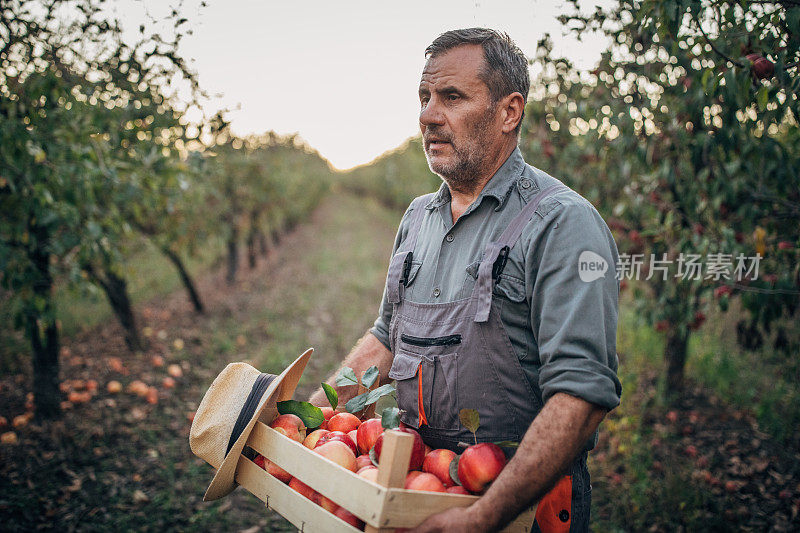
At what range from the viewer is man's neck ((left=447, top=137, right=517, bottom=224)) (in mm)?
1867

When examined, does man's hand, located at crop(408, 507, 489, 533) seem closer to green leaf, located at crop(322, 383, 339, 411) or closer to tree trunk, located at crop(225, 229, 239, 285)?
green leaf, located at crop(322, 383, 339, 411)

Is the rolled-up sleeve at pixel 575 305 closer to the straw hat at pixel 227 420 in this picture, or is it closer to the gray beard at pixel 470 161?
the gray beard at pixel 470 161

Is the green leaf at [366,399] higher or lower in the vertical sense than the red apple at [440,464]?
higher

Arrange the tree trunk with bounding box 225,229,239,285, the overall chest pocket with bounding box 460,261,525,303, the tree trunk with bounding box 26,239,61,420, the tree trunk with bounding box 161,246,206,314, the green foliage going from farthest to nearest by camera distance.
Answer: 1. the green foliage
2. the tree trunk with bounding box 225,229,239,285
3. the tree trunk with bounding box 161,246,206,314
4. the tree trunk with bounding box 26,239,61,420
5. the overall chest pocket with bounding box 460,261,525,303

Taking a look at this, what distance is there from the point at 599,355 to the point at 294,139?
2150 cm

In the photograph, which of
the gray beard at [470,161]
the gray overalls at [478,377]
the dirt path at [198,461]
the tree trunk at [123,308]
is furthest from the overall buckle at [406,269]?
the tree trunk at [123,308]

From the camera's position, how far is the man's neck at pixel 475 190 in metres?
1.87

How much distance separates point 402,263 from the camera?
1959 mm

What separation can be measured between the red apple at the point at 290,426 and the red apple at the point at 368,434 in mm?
205

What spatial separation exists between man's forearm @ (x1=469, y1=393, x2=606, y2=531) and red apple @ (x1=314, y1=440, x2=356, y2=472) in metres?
0.40

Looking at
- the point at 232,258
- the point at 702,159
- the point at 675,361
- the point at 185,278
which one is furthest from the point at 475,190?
the point at 232,258

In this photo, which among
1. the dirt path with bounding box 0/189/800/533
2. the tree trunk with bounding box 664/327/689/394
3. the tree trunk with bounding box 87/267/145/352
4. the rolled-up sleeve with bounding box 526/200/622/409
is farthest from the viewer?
the tree trunk with bounding box 87/267/145/352

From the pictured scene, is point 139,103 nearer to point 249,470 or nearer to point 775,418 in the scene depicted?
point 249,470

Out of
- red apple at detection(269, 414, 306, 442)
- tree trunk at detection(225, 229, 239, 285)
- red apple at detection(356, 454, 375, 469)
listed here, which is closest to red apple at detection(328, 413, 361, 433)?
red apple at detection(269, 414, 306, 442)
